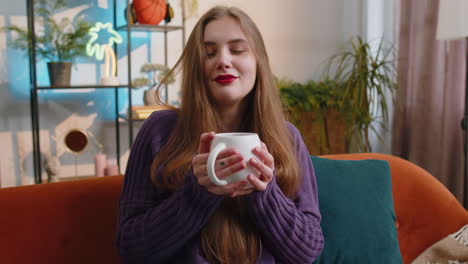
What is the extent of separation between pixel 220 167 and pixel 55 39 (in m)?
2.60

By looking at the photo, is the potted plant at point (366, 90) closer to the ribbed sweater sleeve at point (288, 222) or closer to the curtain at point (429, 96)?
the curtain at point (429, 96)

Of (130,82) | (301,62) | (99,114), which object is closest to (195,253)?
(130,82)

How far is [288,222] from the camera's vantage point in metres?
1.12

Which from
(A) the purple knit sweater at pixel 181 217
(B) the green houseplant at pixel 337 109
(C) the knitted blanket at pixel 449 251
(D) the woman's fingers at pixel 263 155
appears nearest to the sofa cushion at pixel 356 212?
(C) the knitted blanket at pixel 449 251

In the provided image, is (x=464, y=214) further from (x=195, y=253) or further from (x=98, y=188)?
(x=98, y=188)

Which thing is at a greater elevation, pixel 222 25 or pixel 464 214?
pixel 222 25

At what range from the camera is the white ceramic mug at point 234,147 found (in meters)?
0.84

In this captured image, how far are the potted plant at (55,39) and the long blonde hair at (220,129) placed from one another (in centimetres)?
187

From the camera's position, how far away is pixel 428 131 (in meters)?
3.09

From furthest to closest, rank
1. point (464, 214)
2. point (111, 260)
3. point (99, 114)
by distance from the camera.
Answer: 1. point (99, 114)
2. point (464, 214)
3. point (111, 260)

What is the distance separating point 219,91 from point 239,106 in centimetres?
12

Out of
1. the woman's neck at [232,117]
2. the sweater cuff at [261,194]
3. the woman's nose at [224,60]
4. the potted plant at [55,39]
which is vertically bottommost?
the sweater cuff at [261,194]

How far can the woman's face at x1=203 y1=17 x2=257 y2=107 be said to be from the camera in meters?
1.16

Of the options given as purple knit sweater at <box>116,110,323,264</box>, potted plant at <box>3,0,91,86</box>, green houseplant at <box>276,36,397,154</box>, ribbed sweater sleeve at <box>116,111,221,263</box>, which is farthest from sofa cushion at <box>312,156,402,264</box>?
potted plant at <box>3,0,91,86</box>
